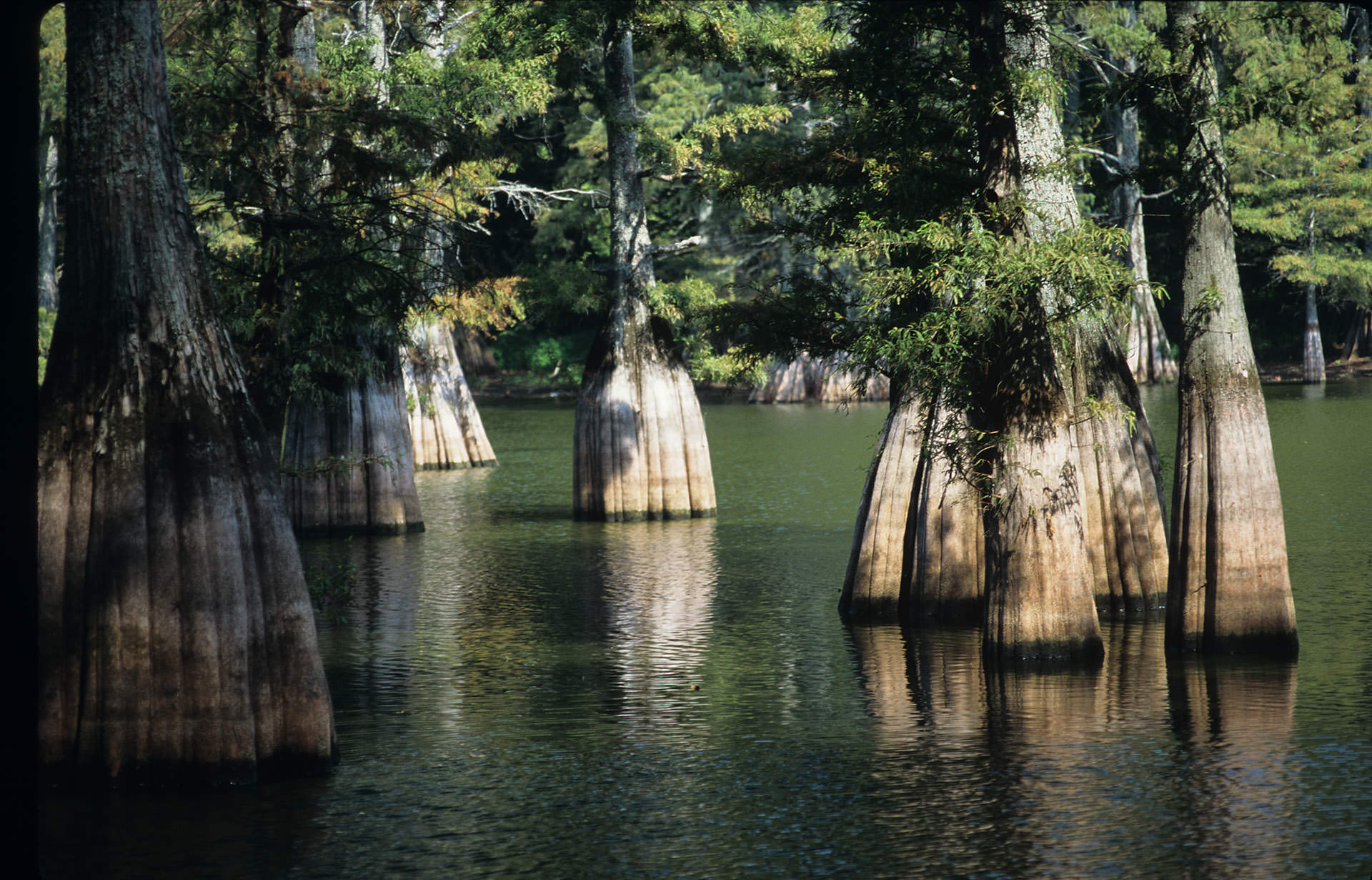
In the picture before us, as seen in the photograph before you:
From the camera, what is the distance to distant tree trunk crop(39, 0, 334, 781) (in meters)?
9.30

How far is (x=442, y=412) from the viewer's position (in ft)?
112

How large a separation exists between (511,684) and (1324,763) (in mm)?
6766

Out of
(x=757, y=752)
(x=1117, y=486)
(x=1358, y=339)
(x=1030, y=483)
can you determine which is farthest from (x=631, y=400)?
(x=1358, y=339)

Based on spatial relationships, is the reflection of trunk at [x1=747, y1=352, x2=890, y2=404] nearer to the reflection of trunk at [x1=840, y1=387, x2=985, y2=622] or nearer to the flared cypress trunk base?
the flared cypress trunk base

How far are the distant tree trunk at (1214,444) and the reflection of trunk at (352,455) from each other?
12.7 metres

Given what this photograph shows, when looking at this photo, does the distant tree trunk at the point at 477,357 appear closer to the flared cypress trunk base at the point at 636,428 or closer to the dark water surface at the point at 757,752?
A: the flared cypress trunk base at the point at 636,428

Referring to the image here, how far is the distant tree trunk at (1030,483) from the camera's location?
41.8ft

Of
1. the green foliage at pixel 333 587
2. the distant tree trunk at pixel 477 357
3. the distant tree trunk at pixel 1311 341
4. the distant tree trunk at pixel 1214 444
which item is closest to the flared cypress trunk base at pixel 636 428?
the green foliage at pixel 333 587

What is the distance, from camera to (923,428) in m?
14.2

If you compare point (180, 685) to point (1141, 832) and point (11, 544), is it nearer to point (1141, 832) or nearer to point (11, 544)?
point (11, 544)

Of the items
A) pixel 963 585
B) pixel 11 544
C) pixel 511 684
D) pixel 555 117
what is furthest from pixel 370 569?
pixel 555 117

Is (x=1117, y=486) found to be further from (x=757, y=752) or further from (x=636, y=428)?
(x=636, y=428)

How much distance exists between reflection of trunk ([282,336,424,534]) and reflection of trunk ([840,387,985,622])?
9.18 meters

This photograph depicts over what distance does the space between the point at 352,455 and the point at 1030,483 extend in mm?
12531
